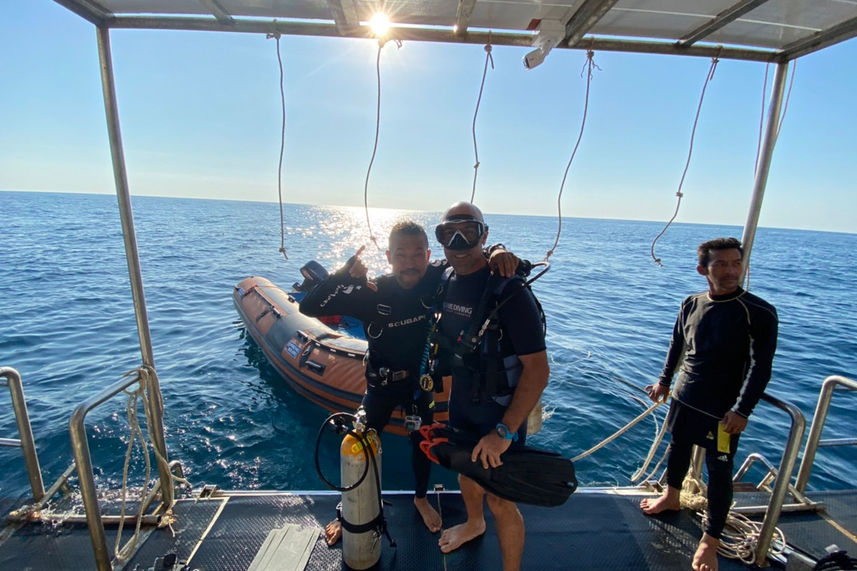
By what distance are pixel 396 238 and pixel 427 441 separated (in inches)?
48.1

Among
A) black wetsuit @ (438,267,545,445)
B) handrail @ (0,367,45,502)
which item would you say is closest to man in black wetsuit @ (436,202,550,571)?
black wetsuit @ (438,267,545,445)

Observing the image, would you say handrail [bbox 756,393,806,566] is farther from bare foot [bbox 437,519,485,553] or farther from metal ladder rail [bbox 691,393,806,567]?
bare foot [bbox 437,519,485,553]

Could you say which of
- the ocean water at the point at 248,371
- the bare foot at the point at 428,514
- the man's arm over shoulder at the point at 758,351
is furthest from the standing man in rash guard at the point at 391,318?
the ocean water at the point at 248,371

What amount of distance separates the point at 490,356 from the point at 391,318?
0.88m

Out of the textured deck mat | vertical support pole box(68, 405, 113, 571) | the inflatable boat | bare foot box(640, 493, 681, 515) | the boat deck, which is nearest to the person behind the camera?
vertical support pole box(68, 405, 113, 571)

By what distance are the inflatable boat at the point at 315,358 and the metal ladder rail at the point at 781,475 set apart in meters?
3.41

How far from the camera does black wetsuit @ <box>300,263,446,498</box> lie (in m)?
2.59

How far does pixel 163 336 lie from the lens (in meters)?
9.66

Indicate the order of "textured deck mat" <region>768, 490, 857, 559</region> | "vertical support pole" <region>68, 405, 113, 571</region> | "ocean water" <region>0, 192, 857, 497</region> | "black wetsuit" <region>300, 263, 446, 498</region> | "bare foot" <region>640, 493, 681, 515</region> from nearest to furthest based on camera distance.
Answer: "vertical support pole" <region>68, 405, 113, 571</region> → "textured deck mat" <region>768, 490, 857, 559</region> → "black wetsuit" <region>300, 263, 446, 498</region> → "bare foot" <region>640, 493, 681, 515</region> → "ocean water" <region>0, 192, 857, 497</region>

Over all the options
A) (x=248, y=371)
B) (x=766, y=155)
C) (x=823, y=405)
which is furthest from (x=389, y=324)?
(x=248, y=371)

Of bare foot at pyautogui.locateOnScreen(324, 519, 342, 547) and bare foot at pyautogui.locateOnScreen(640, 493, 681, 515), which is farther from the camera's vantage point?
bare foot at pyautogui.locateOnScreen(640, 493, 681, 515)

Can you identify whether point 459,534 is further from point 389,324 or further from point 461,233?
point 461,233

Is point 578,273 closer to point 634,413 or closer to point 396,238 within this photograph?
point 634,413

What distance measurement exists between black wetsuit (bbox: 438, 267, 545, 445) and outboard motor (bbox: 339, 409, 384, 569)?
0.51 m
